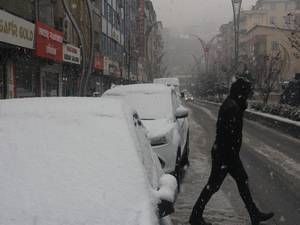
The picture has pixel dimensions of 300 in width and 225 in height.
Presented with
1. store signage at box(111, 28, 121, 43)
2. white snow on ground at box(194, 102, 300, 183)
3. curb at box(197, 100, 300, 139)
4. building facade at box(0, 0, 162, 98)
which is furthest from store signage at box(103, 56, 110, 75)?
white snow on ground at box(194, 102, 300, 183)

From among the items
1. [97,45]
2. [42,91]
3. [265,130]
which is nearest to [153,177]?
[265,130]

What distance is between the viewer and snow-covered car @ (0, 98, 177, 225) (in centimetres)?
286

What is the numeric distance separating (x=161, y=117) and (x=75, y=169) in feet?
18.8

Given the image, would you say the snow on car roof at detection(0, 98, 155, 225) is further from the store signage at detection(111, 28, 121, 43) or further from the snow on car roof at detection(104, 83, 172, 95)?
the store signage at detection(111, 28, 121, 43)

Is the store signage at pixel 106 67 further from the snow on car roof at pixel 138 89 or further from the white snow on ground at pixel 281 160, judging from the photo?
the snow on car roof at pixel 138 89

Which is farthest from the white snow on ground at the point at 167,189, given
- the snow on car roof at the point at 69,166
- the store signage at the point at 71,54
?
the store signage at the point at 71,54

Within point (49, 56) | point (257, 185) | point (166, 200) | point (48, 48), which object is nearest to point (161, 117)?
point (257, 185)

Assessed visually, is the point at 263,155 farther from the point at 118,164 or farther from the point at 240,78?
the point at 118,164

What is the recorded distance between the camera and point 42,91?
23984 millimetres

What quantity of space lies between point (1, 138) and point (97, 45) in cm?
3505

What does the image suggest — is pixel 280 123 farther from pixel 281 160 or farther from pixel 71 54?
pixel 71 54

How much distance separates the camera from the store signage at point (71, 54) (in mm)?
23775

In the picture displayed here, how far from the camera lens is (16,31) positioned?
1638 centimetres

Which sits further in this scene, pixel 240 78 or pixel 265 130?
pixel 265 130
